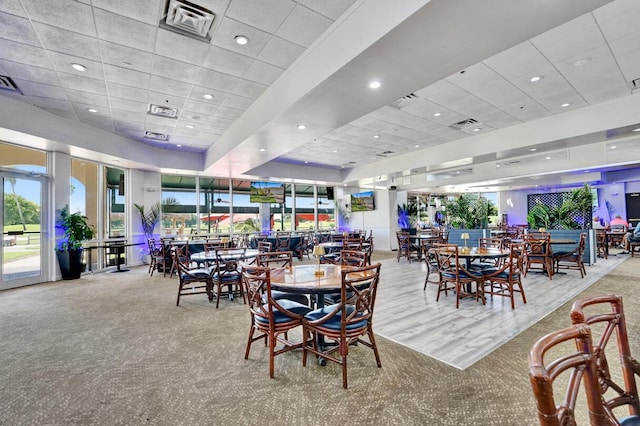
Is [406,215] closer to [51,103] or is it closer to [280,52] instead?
[280,52]

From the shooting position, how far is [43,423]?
84.1 inches

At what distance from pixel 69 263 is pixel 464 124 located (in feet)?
33.0

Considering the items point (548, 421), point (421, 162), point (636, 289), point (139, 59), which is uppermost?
point (139, 59)

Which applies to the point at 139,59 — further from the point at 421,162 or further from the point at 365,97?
the point at 421,162

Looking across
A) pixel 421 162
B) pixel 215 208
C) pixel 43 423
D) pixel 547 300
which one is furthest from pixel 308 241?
pixel 43 423

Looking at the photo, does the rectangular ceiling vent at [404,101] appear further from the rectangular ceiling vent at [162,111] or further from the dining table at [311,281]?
the rectangular ceiling vent at [162,111]

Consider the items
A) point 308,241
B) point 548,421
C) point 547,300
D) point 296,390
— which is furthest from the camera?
point 308,241

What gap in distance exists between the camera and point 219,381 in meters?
2.62

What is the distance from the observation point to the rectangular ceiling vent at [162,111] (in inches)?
237

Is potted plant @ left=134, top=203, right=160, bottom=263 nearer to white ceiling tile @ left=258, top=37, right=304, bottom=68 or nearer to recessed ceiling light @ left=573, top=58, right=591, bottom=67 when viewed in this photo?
white ceiling tile @ left=258, top=37, right=304, bottom=68

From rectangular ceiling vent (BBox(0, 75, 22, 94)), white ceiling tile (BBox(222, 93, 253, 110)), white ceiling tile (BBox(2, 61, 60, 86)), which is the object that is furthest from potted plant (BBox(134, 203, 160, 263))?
white ceiling tile (BBox(222, 93, 253, 110))

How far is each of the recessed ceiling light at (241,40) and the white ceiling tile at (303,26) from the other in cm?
43

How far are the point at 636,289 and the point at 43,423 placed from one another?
27.6 ft

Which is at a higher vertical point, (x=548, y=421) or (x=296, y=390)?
(x=548, y=421)
